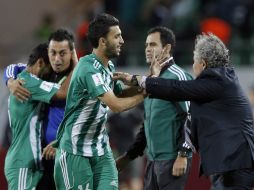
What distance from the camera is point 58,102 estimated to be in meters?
7.90

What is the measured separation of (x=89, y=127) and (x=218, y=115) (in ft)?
3.69

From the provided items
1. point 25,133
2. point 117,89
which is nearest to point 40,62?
point 25,133

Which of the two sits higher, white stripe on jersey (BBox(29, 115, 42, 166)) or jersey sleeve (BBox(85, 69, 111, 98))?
jersey sleeve (BBox(85, 69, 111, 98))

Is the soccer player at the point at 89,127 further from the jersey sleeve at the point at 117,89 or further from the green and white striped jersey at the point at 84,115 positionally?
the jersey sleeve at the point at 117,89

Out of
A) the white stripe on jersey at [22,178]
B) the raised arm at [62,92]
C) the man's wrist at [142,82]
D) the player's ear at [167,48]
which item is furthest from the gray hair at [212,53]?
the white stripe on jersey at [22,178]

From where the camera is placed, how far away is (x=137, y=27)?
17000 millimetres

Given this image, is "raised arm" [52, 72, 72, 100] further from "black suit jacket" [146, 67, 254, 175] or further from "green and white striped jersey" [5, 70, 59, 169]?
"black suit jacket" [146, 67, 254, 175]

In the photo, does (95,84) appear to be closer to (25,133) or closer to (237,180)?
(25,133)

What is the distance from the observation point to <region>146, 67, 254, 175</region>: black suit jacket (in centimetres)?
687

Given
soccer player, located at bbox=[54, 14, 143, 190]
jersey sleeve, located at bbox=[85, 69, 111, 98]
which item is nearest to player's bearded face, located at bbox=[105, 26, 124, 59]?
soccer player, located at bbox=[54, 14, 143, 190]

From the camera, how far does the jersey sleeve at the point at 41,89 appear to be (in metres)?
7.71

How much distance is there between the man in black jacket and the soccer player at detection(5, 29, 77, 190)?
1.09m

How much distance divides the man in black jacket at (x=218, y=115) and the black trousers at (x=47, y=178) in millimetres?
1518

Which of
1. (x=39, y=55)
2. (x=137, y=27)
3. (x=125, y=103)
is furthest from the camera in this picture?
(x=137, y=27)
